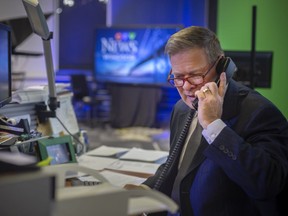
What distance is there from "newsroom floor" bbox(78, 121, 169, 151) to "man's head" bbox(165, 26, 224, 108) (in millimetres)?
3817

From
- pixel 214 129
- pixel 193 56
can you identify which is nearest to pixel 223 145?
pixel 214 129

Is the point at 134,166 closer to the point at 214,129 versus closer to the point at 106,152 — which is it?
the point at 106,152

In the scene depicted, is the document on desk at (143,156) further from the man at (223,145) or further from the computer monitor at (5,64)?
the computer monitor at (5,64)

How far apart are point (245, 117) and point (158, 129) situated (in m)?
5.63

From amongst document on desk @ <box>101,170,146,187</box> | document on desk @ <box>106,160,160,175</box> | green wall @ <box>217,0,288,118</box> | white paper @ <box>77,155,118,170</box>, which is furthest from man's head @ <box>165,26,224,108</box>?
green wall @ <box>217,0,288,118</box>

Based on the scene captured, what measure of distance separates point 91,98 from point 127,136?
1.21m

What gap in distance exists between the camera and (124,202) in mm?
544

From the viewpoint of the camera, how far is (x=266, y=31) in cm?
421

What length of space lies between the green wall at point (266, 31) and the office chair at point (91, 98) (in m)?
2.78

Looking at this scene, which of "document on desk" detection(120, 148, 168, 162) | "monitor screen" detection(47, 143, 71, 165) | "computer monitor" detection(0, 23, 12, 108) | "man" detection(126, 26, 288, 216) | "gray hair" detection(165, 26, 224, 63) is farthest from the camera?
"document on desk" detection(120, 148, 168, 162)

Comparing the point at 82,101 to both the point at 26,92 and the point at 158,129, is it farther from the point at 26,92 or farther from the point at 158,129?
the point at 26,92

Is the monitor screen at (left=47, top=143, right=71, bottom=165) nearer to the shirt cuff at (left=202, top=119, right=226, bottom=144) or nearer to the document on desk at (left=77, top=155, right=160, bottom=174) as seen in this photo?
the document on desk at (left=77, top=155, right=160, bottom=174)

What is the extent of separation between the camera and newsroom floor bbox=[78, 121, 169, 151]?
541 centimetres

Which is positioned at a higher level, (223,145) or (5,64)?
(5,64)
